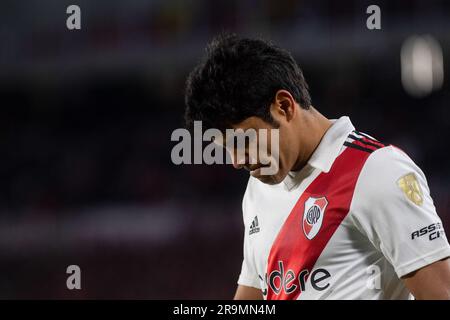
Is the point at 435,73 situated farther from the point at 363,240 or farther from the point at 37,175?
the point at 363,240

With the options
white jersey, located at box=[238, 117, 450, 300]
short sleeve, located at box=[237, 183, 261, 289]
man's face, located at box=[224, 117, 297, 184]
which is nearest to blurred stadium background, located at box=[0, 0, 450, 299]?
short sleeve, located at box=[237, 183, 261, 289]

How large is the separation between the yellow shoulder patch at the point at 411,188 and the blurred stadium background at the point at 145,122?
422 centimetres

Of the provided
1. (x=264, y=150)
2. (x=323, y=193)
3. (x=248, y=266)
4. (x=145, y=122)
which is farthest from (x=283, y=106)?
(x=145, y=122)

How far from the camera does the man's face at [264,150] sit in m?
1.61

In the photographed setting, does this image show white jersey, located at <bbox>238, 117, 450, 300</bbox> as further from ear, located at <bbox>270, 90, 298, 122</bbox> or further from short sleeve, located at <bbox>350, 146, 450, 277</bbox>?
ear, located at <bbox>270, 90, 298, 122</bbox>

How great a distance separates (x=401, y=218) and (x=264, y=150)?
1.04 feet

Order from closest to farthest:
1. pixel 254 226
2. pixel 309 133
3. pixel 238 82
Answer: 1. pixel 238 82
2. pixel 309 133
3. pixel 254 226

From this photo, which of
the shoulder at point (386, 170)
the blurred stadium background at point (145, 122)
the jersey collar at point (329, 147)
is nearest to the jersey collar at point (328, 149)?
the jersey collar at point (329, 147)

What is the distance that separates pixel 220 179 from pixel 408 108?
1872 millimetres

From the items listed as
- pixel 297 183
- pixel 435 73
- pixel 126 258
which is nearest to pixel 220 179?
pixel 126 258

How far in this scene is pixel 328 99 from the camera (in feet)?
26.2

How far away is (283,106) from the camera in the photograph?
1.63 meters

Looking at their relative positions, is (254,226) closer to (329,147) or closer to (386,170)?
(329,147)

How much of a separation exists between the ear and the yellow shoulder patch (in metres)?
0.27
